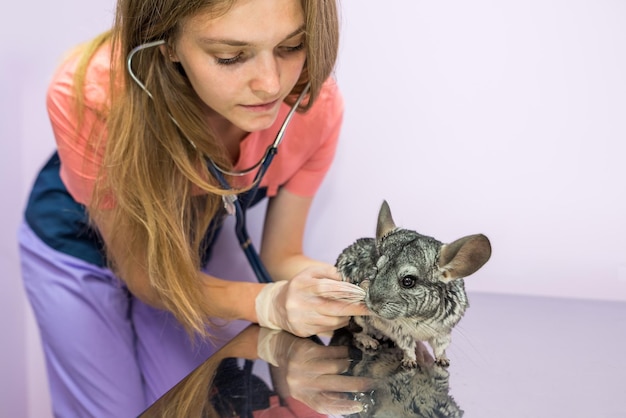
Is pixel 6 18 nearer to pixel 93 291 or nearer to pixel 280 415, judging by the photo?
pixel 93 291

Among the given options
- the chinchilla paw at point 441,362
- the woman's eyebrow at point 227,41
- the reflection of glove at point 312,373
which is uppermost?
the woman's eyebrow at point 227,41

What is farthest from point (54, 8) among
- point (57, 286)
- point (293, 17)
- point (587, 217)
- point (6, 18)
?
point (587, 217)

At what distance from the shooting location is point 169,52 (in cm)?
114

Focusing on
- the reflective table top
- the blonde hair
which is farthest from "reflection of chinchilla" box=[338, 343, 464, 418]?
the blonde hair

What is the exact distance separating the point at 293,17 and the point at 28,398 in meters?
1.45

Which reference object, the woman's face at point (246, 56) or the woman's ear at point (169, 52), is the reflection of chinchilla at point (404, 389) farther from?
the woman's ear at point (169, 52)

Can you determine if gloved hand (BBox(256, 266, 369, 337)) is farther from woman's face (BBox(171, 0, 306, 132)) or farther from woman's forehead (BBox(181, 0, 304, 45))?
woman's forehead (BBox(181, 0, 304, 45))

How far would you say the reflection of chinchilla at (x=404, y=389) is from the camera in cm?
89

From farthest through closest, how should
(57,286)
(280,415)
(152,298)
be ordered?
(57,286)
(152,298)
(280,415)

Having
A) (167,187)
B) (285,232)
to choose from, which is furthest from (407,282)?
(285,232)

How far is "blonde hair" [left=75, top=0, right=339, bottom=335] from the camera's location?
3.79ft

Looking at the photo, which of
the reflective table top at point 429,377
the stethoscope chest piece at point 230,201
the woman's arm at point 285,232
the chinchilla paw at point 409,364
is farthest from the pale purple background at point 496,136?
the chinchilla paw at point 409,364

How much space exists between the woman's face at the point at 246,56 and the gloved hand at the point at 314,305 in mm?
244

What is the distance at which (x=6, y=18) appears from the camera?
1.83 m
